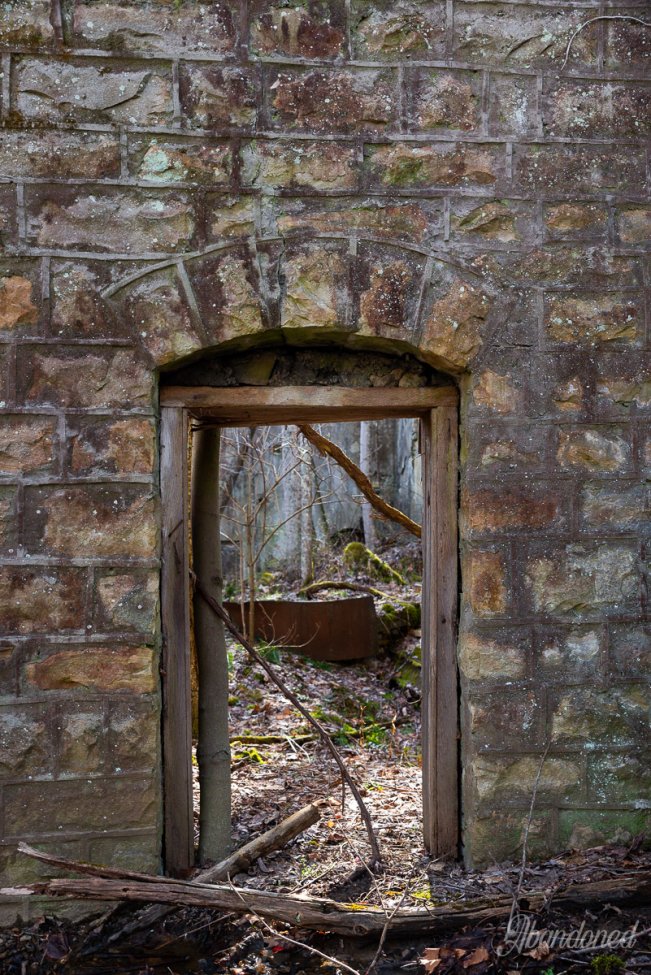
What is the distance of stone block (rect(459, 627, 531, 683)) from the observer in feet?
11.4

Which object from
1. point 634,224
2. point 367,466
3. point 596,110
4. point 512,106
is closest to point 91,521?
point 512,106

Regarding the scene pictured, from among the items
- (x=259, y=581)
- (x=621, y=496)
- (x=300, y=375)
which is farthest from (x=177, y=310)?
(x=259, y=581)

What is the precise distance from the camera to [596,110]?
349cm

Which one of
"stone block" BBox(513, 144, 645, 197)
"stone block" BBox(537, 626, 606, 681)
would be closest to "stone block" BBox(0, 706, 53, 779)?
"stone block" BBox(537, 626, 606, 681)

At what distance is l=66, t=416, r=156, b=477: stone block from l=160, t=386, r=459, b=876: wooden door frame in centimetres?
17

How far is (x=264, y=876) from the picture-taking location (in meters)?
3.63

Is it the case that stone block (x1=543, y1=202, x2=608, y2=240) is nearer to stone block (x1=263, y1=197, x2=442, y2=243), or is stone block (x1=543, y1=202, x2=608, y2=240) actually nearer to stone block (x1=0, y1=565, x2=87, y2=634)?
stone block (x1=263, y1=197, x2=442, y2=243)

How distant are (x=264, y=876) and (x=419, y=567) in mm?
7430

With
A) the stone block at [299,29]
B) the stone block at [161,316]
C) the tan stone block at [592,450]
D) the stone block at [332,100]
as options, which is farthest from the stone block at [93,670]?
the stone block at [299,29]

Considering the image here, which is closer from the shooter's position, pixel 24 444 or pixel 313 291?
pixel 24 444

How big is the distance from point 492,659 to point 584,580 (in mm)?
505

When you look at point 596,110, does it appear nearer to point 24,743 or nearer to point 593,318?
point 593,318

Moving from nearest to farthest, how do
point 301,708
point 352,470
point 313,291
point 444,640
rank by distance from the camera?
point 313,291
point 444,640
point 301,708
point 352,470

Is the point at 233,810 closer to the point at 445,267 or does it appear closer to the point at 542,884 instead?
the point at 542,884
